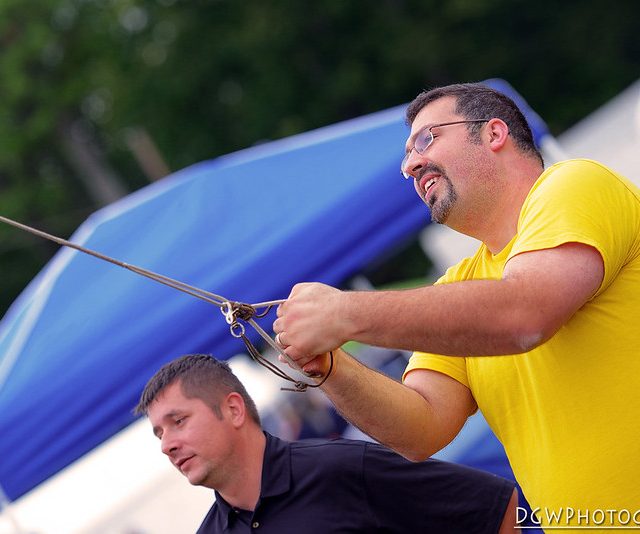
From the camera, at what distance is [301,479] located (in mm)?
3047

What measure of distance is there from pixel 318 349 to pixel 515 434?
0.65m

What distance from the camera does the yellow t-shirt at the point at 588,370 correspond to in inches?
82.5

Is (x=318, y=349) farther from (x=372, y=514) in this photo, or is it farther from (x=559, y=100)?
(x=559, y=100)

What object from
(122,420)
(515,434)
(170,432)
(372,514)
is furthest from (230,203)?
(515,434)

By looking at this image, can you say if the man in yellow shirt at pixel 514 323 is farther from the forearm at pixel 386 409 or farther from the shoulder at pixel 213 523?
the shoulder at pixel 213 523

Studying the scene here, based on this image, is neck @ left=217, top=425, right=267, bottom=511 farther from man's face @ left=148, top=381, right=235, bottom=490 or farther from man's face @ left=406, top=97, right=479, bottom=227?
man's face @ left=406, top=97, right=479, bottom=227

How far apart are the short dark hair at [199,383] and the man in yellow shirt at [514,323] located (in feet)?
2.61

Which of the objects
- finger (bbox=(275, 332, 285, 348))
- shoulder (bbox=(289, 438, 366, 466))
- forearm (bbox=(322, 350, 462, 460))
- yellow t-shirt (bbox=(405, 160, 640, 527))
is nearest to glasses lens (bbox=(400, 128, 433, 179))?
yellow t-shirt (bbox=(405, 160, 640, 527))

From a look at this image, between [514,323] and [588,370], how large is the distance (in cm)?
36

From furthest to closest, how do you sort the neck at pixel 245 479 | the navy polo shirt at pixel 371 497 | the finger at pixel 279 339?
the neck at pixel 245 479 < the navy polo shirt at pixel 371 497 < the finger at pixel 279 339

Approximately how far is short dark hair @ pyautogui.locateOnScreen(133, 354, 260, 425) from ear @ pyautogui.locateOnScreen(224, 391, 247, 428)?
0.06 feet

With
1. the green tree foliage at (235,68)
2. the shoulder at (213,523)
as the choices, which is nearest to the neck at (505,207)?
the shoulder at (213,523)

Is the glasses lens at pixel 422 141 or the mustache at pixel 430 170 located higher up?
the glasses lens at pixel 422 141

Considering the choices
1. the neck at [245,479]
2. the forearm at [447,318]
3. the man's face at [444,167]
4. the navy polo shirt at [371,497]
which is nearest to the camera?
the forearm at [447,318]
